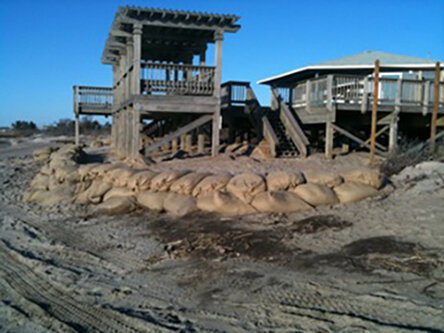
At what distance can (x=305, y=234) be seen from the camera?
740 centimetres

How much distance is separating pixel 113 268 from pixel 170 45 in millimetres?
13061

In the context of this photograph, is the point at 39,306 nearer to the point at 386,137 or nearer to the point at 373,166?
the point at 373,166

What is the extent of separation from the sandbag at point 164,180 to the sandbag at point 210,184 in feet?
2.48

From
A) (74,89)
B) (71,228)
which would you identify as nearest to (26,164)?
(74,89)

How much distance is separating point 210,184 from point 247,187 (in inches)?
35.2

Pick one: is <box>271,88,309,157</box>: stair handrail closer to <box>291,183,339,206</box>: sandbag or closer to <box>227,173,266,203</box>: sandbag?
<box>291,183,339,206</box>: sandbag

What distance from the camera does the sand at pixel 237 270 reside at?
4586 mm

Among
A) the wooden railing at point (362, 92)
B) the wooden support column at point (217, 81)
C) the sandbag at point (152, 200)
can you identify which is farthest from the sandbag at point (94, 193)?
Result: the wooden railing at point (362, 92)

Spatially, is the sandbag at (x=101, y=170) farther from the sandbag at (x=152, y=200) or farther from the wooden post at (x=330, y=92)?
the wooden post at (x=330, y=92)

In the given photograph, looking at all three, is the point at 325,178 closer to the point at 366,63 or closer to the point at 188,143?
the point at 188,143

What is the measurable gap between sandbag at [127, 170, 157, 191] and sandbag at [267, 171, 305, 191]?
2802 mm

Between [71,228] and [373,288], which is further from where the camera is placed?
[71,228]

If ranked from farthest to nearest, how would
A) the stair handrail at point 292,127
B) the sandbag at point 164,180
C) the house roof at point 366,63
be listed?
the house roof at point 366,63, the stair handrail at point 292,127, the sandbag at point 164,180

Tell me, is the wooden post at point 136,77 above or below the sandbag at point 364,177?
above
